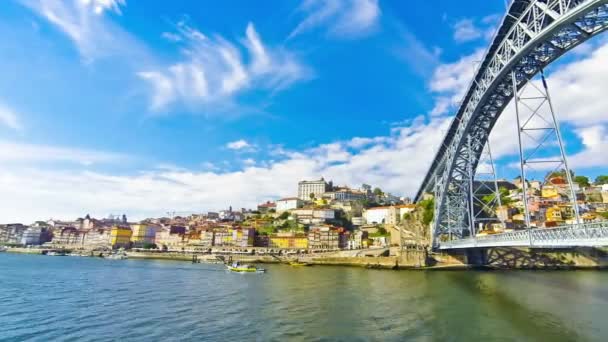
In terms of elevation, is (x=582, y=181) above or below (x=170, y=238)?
above

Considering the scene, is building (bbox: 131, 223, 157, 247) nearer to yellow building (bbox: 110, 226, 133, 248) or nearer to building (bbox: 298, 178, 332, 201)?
yellow building (bbox: 110, 226, 133, 248)

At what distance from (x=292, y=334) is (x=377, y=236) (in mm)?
59740

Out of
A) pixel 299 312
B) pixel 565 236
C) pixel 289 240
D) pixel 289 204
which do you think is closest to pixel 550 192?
pixel 289 240

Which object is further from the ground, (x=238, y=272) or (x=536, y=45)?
(x=536, y=45)

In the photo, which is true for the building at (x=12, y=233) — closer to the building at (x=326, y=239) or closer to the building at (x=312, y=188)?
the building at (x=312, y=188)

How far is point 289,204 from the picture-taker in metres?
105

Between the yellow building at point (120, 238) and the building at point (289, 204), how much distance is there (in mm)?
40911

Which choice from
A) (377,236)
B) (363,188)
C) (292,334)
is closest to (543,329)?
(292,334)

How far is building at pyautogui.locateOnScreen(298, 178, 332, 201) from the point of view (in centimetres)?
12280

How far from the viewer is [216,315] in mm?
16609

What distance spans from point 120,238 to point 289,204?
4547cm

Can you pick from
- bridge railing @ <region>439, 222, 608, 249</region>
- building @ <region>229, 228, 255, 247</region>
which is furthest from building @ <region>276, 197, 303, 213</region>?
bridge railing @ <region>439, 222, 608, 249</region>

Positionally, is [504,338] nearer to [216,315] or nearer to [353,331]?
[353,331]

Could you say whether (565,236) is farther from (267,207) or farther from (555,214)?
(267,207)
